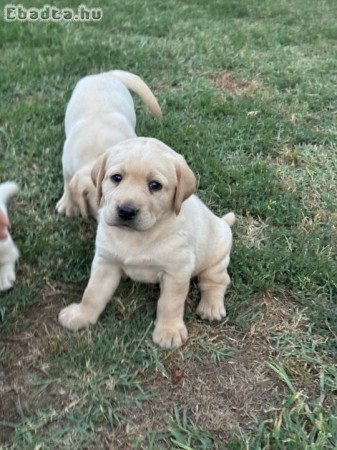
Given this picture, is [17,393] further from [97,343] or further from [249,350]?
[249,350]

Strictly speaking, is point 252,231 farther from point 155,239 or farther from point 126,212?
point 126,212

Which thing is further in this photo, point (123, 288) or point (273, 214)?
point (273, 214)

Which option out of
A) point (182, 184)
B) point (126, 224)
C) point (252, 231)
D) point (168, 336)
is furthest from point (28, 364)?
point (252, 231)

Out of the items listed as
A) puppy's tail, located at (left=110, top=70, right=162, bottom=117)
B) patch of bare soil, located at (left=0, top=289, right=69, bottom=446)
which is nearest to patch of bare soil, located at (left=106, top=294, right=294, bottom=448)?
patch of bare soil, located at (left=0, top=289, right=69, bottom=446)

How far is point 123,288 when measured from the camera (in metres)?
3.78

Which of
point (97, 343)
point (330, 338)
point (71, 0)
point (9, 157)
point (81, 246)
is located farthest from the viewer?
point (71, 0)

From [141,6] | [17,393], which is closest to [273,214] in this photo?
[17,393]

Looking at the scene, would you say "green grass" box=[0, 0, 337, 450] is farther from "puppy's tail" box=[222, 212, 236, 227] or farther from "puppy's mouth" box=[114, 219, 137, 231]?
"puppy's mouth" box=[114, 219, 137, 231]

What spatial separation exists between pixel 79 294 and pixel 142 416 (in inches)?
39.6

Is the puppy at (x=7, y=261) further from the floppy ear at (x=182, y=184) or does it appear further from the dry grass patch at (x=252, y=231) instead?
the dry grass patch at (x=252, y=231)

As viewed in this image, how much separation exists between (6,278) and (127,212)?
1122mm

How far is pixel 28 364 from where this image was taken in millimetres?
3242

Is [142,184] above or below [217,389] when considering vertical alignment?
above

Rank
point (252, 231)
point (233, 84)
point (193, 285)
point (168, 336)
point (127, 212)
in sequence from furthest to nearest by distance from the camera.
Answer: point (233, 84) < point (252, 231) < point (193, 285) < point (168, 336) < point (127, 212)
